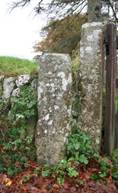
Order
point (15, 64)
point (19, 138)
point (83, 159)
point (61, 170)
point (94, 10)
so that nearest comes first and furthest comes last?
point (61, 170), point (83, 159), point (19, 138), point (15, 64), point (94, 10)

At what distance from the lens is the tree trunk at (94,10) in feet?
53.3

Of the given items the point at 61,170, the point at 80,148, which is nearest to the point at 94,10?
the point at 80,148

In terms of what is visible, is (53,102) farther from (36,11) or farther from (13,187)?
(36,11)

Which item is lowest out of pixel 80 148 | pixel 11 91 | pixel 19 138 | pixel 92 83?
pixel 80 148

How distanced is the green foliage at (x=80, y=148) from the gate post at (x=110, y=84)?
1.21ft

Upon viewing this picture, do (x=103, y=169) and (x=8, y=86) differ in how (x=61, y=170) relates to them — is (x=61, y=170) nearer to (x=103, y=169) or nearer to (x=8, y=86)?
(x=103, y=169)

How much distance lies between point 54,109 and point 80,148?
0.67 meters

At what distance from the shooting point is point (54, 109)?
656 cm

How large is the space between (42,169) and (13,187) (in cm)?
62

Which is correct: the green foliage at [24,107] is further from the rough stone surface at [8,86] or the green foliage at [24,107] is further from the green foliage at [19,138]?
the rough stone surface at [8,86]

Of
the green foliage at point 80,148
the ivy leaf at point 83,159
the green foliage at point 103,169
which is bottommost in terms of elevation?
the green foliage at point 103,169

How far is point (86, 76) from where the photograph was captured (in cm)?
680

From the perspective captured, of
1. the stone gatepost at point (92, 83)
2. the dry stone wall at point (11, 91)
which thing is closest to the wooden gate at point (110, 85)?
the stone gatepost at point (92, 83)

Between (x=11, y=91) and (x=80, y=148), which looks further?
(x=11, y=91)
